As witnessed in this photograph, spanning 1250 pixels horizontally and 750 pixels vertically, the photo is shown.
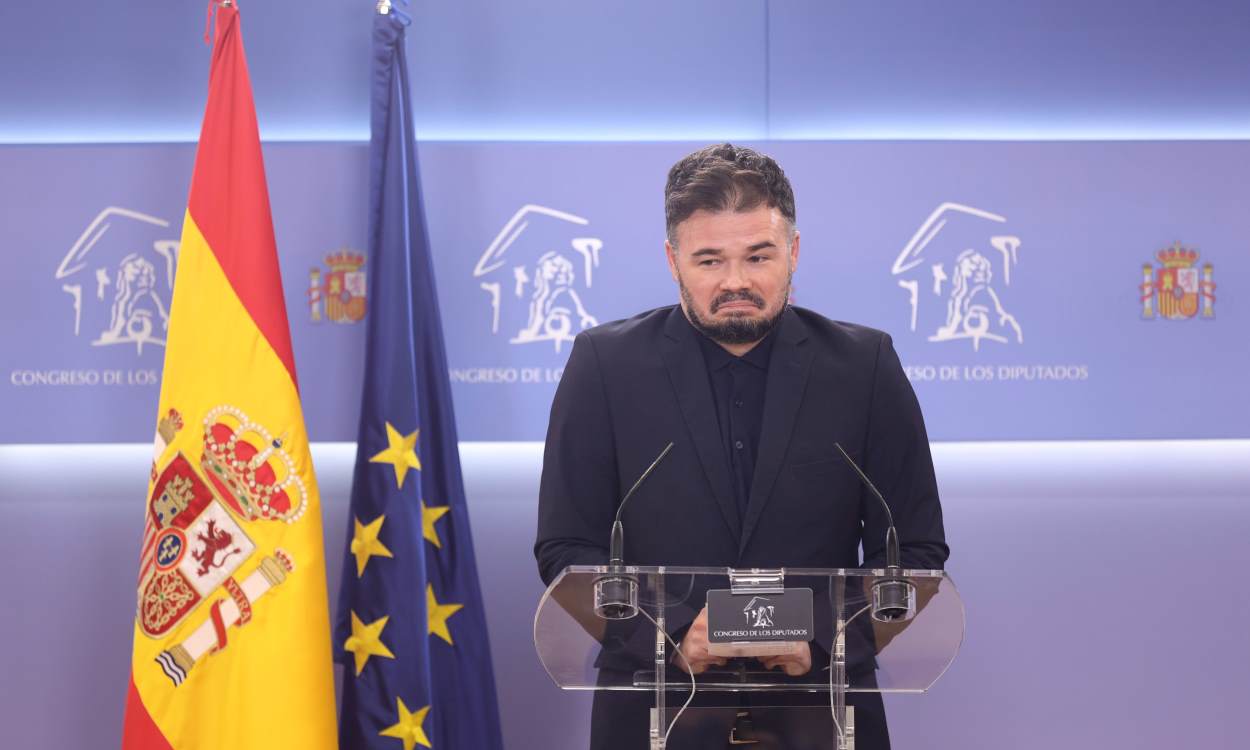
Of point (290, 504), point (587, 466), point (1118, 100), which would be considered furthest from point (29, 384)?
point (1118, 100)

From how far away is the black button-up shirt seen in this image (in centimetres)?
207

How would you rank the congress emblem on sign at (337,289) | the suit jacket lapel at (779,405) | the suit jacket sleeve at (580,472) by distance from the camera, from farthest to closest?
the congress emblem on sign at (337,289)
the suit jacket sleeve at (580,472)
the suit jacket lapel at (779,405)

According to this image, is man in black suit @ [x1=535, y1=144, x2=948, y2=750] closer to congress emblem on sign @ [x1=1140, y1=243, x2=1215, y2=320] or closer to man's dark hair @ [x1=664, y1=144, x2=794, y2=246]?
man's dark hair @ [x1=664, y1=144, x2=794, y2=246]

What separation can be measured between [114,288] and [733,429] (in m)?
2.17

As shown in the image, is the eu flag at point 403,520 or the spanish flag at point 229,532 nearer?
the spanish flag at point 229,532

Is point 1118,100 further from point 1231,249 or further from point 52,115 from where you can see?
point 52,115

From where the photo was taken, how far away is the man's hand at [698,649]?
4.91ft

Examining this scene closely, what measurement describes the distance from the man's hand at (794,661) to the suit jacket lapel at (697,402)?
433 millimetres

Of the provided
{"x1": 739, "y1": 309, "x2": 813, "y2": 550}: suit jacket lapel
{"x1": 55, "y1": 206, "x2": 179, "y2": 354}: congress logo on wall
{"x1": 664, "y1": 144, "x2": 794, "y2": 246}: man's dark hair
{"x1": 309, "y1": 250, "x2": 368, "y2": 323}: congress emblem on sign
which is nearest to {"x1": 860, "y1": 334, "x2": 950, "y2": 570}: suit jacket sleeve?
{"x1": 739, "y1": 309, "x2": 813, "y2": 550}: suit jacket lapel

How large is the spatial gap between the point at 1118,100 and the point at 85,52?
10.8 ft

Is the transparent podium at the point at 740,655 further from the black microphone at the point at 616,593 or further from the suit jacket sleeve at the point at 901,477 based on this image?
the suit jacket sleeve at the point at 901,477

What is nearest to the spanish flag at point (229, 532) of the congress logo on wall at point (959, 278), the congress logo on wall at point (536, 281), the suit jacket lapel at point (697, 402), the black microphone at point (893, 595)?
the congress logo on wall at point (536, 281)

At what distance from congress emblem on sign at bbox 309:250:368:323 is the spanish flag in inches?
17.0

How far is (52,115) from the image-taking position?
3.49 meters
